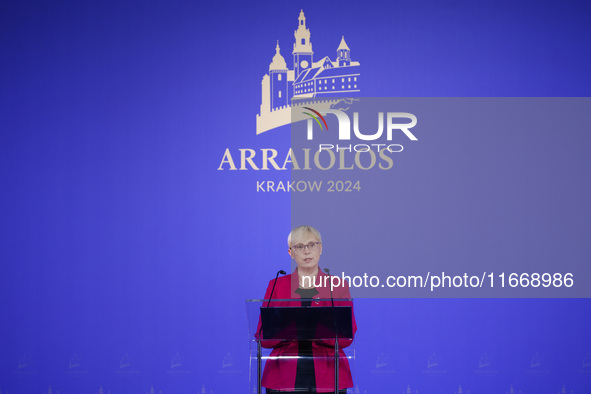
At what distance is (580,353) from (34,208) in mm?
4238

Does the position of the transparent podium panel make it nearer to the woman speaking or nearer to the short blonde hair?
the woman speaking

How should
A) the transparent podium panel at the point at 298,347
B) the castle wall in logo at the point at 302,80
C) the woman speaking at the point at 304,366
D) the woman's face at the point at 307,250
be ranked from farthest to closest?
1. the castle wall in logo at the point at 302,80
2. the woman's face at the point at 307,250
3. the woman speaking at the point at 304,366
4. the transparent podium panel at the point at 298,347

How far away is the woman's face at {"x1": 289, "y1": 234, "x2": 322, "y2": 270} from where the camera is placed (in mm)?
3330

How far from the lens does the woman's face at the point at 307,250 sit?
10.9 ft

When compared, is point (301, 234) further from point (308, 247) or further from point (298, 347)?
point (298, 347)

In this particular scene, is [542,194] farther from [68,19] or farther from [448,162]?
[68,19]

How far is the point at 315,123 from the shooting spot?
4.50 meters

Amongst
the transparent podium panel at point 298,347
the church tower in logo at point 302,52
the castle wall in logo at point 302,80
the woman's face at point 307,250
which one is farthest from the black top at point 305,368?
the church tower in logo at point 302,52

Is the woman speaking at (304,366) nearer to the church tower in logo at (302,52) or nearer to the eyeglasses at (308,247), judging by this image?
the eyeglasses at (308,247)

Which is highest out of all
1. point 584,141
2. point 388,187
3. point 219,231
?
point 584,141

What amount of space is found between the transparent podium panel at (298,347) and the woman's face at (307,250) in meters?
0.60

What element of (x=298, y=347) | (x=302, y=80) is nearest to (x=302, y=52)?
(x=302, y=80)

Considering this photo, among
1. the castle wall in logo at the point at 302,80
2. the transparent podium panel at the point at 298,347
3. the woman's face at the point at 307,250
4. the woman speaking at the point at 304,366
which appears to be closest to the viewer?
the transparent podium panel at the point at 298,347

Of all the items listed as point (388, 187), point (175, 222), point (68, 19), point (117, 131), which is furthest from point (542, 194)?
point (68, 19)
